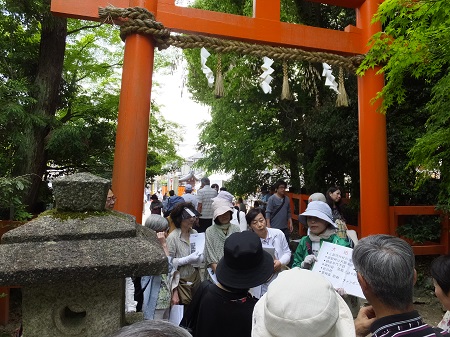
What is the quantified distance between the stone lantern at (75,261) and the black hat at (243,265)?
1.49 ft

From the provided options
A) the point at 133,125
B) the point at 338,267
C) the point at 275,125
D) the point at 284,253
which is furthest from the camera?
the point at 275,125

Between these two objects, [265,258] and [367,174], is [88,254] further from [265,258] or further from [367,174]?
[367,174]

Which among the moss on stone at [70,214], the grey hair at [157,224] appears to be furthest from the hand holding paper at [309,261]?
the moss on stone at [70,214]

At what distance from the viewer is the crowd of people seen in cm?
101

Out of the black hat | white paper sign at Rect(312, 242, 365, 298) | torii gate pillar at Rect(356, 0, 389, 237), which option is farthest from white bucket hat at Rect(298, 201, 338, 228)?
torii gate pillar at Rect(356, 0, 389, 237)

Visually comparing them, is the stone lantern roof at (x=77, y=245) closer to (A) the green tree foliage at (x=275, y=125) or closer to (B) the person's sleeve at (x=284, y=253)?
(B) the person's sleeve at (x=284, y=253)

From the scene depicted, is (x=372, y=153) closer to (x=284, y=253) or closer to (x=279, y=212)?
(x=279, y=212)

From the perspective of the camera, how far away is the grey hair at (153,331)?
0.84m

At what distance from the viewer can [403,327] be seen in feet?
4.21

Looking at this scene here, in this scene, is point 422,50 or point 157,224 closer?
point 422,50

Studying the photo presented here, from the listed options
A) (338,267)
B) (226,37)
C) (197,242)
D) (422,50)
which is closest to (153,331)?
(338,267)

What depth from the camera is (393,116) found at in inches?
276

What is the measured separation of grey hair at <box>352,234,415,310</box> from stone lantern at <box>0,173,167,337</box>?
862 millimetres

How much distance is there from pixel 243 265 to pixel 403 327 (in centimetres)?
79
